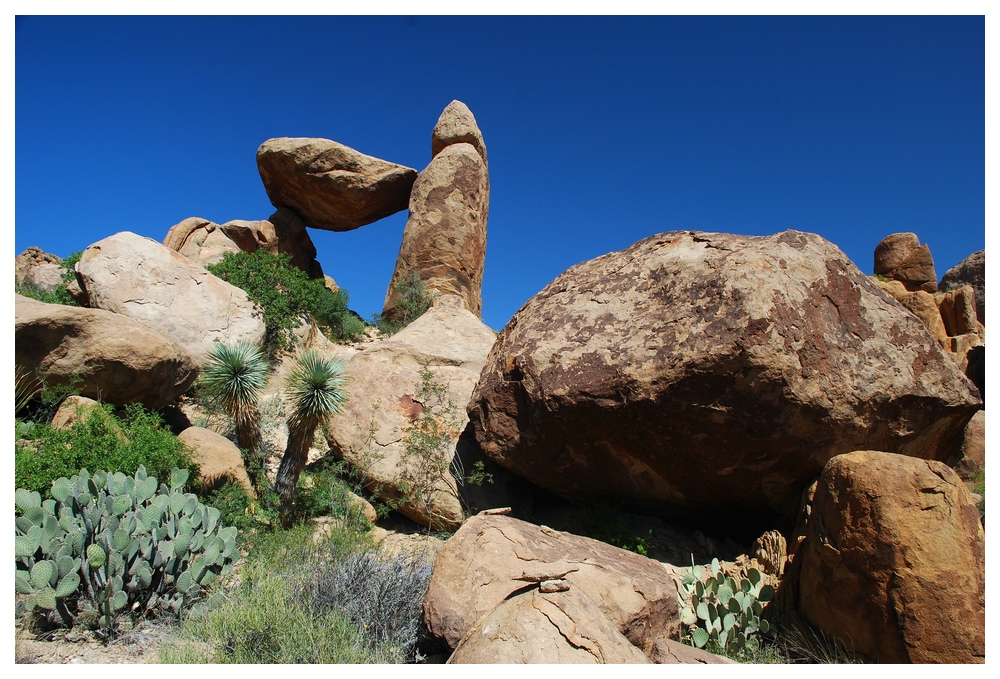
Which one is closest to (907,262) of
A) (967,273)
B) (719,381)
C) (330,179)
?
(967,273)

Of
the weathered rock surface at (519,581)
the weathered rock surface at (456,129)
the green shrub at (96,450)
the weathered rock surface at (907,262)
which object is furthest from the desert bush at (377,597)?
the weathered rock surface at (907,262)

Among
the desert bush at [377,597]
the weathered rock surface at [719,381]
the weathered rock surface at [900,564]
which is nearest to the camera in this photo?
the weathered rock surface at [900,564]

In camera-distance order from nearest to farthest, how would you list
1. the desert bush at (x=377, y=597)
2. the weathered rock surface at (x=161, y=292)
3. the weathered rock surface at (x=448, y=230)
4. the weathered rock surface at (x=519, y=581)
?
the weathered rock surface at (x=519, y=581), the desert bush at (x=377, y=597), the weathered rock surface at (x=161, y=292), the weathered rock surface at (x=448, y=230)

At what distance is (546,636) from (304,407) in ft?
14.4

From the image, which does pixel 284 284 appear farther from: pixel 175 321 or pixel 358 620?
pixel 358 620

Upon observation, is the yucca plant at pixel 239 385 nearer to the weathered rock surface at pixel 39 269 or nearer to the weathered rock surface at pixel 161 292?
the weathered rock surface at pixel 161 292

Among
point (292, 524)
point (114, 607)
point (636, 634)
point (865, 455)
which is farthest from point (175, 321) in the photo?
point (865, 455)

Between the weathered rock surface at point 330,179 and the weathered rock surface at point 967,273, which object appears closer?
the weathered rock surface at point 330,179

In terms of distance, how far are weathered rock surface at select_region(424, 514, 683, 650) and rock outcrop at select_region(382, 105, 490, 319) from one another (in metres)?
11.0

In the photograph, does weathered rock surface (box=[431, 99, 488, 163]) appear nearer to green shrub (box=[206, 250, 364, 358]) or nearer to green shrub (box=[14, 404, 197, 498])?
green shrub (box=[206, 250, 364, 358])

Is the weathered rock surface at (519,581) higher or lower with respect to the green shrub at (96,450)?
lower

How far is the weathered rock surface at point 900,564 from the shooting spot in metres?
4.02

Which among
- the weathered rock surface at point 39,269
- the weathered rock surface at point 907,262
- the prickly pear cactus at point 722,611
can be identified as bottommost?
the prickly pear cactus at point 722,611

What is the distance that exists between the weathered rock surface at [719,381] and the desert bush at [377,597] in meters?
1.90
